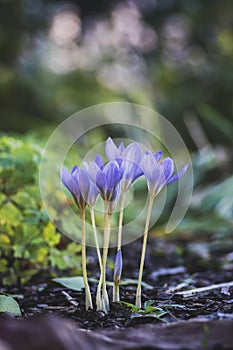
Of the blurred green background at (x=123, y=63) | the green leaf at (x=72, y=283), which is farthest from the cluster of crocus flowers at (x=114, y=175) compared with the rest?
the blurred green background at (x=123, y=63)

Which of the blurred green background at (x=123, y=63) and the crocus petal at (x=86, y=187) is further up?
the blurred green background at (x=123, y=63)

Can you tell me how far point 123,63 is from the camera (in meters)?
6.41

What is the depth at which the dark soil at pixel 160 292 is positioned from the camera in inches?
42.4

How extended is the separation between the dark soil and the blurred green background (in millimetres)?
971

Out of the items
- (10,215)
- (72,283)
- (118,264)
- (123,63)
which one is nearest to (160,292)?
(72,283)

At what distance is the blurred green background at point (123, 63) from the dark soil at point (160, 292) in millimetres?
971

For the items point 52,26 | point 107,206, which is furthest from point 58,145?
point 52,26

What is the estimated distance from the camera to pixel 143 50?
251 inches

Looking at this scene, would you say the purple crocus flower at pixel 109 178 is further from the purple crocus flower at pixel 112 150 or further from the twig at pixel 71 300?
the twig at pixel 71 300

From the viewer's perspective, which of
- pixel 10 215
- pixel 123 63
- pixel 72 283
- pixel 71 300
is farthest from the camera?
pixel 123 63

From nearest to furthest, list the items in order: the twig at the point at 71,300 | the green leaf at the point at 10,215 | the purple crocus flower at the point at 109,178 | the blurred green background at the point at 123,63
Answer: the purple crocus flower at the point at 109,178 → the twig at the point at 71,300 → the green leaf at the point at 10,215 → the blurred green background at the point at 123,63

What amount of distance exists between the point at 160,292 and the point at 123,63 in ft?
17.2

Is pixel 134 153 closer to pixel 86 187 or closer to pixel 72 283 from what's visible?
pixel 86 187

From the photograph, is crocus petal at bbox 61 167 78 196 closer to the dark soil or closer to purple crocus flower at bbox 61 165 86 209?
purple crocus flower at bbox 61 165 86 209
